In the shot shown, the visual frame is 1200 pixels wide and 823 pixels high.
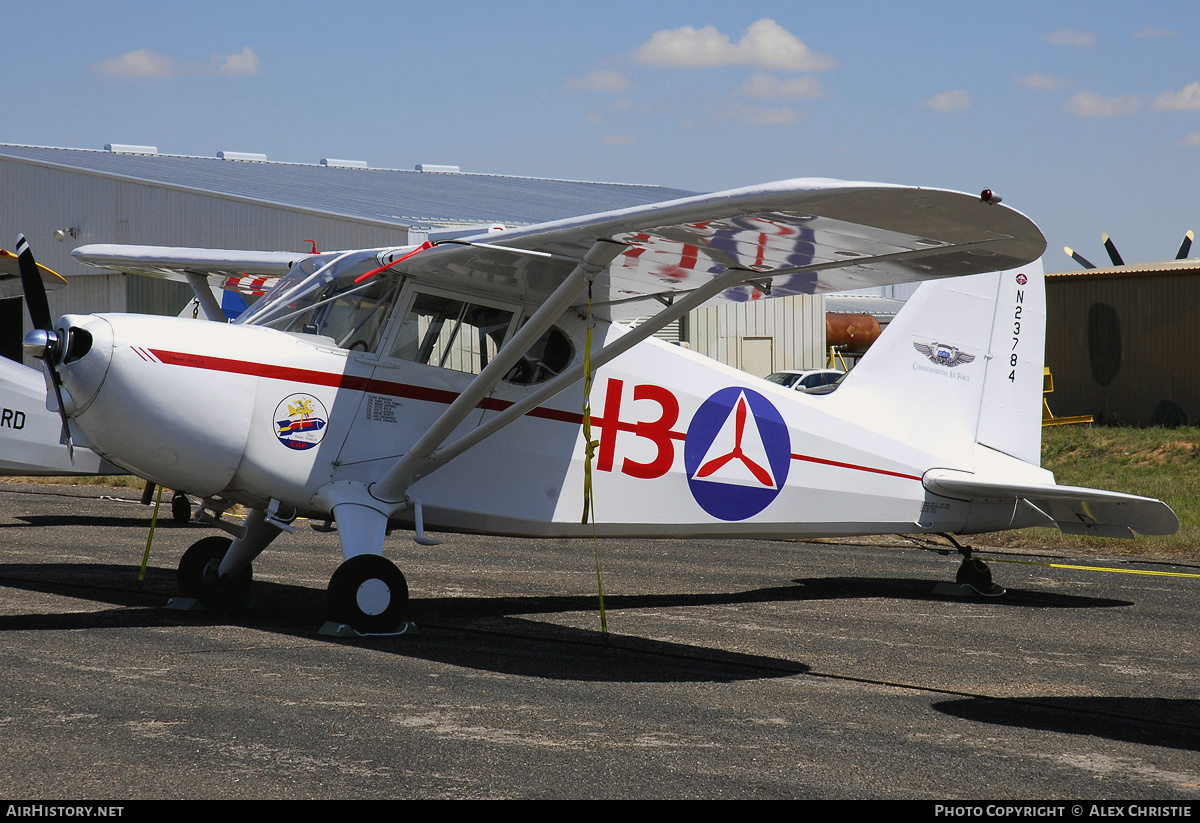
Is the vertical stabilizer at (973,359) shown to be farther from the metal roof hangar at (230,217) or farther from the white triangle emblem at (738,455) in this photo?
the metal roof hangar at (230,217)

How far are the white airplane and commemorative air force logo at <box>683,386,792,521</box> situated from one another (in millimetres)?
17

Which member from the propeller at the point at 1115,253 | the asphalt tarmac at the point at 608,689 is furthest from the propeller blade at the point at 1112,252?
the asphalt tarmac at the point at 608,689

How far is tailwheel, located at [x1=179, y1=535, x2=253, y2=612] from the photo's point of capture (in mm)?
8500

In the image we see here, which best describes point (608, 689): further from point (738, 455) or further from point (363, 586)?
point (738, 455)

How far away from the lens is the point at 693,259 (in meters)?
7.33

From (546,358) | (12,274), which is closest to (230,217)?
(12,274)

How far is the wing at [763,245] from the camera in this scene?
5.69 meters

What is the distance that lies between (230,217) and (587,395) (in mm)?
20166

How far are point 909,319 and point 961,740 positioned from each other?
5627 millimetres

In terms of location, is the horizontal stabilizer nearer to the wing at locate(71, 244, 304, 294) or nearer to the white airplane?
the white airplane

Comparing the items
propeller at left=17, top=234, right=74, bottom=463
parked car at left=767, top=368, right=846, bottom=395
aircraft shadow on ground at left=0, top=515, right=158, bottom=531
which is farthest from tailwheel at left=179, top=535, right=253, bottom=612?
parked car at left=767, top=368, right=846, bottom=395

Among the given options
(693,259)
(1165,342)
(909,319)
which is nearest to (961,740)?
(693,259)
